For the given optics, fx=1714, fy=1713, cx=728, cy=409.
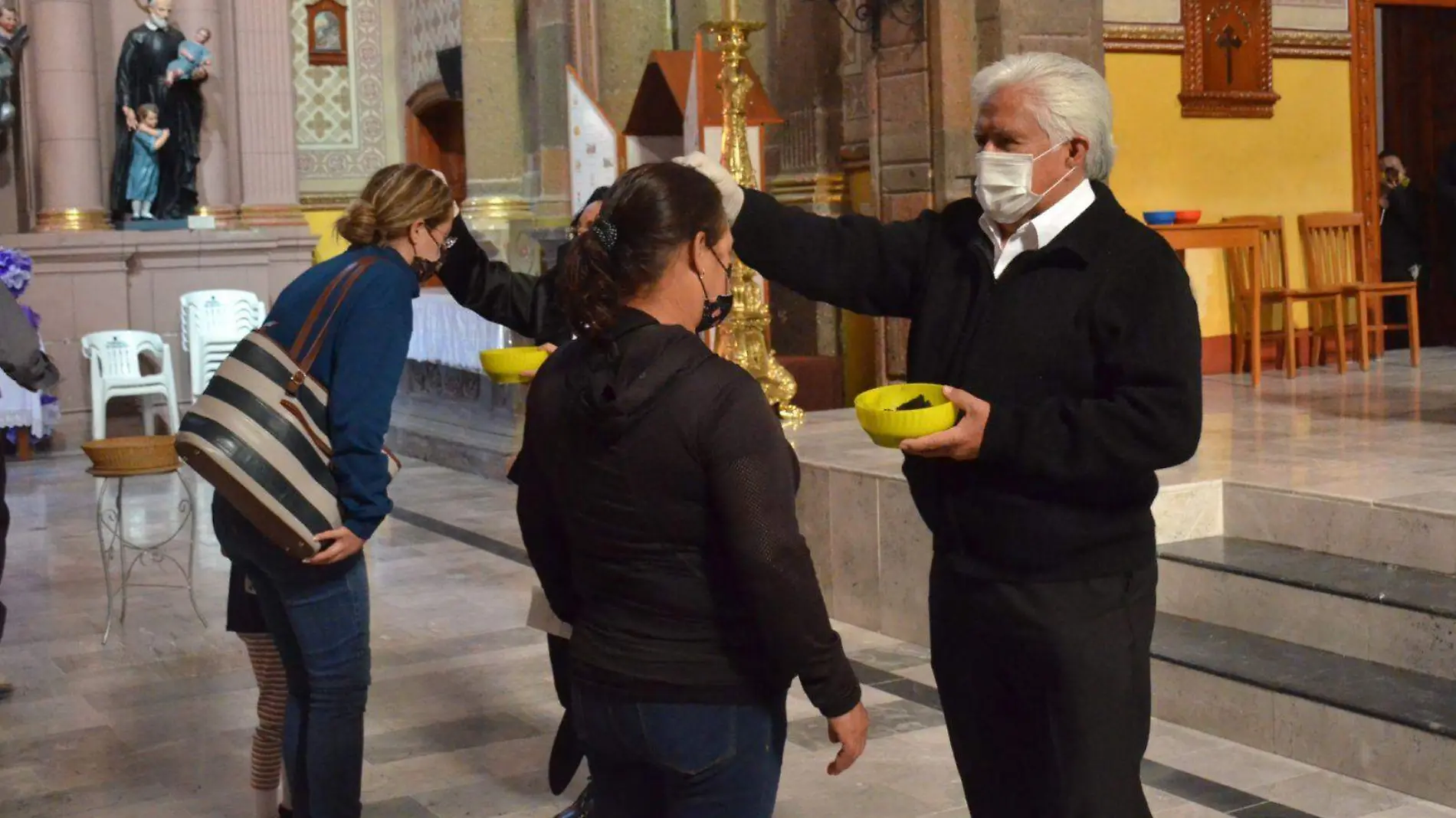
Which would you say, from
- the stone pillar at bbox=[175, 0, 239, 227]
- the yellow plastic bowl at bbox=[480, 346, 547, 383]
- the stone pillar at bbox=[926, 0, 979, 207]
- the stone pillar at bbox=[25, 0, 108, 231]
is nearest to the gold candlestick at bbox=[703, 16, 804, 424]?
the stone pillar at bbox=[926, 0, 979, 207]

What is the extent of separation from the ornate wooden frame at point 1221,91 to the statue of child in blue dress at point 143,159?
777 centimetres

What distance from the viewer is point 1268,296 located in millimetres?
8891

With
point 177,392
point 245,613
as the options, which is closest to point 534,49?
point 177,392

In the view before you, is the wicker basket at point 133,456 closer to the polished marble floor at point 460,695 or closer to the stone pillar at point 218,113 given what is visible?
the polished marble floor at point 460,695

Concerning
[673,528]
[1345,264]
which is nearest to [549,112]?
[1345,264]

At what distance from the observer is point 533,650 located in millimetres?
5758

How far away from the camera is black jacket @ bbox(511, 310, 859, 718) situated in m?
2.18

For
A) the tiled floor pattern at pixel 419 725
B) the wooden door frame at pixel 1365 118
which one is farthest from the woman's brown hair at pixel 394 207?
the wooden door frame at pixel 1365 118

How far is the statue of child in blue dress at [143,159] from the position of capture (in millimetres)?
12953

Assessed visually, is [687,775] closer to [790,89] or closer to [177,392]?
[790,89]

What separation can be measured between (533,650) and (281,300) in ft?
8.81

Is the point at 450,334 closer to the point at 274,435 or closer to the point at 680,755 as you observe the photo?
the point at 274,435

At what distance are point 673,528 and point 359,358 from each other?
47.0 inches

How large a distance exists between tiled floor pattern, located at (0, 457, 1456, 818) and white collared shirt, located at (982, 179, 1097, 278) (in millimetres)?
1802
